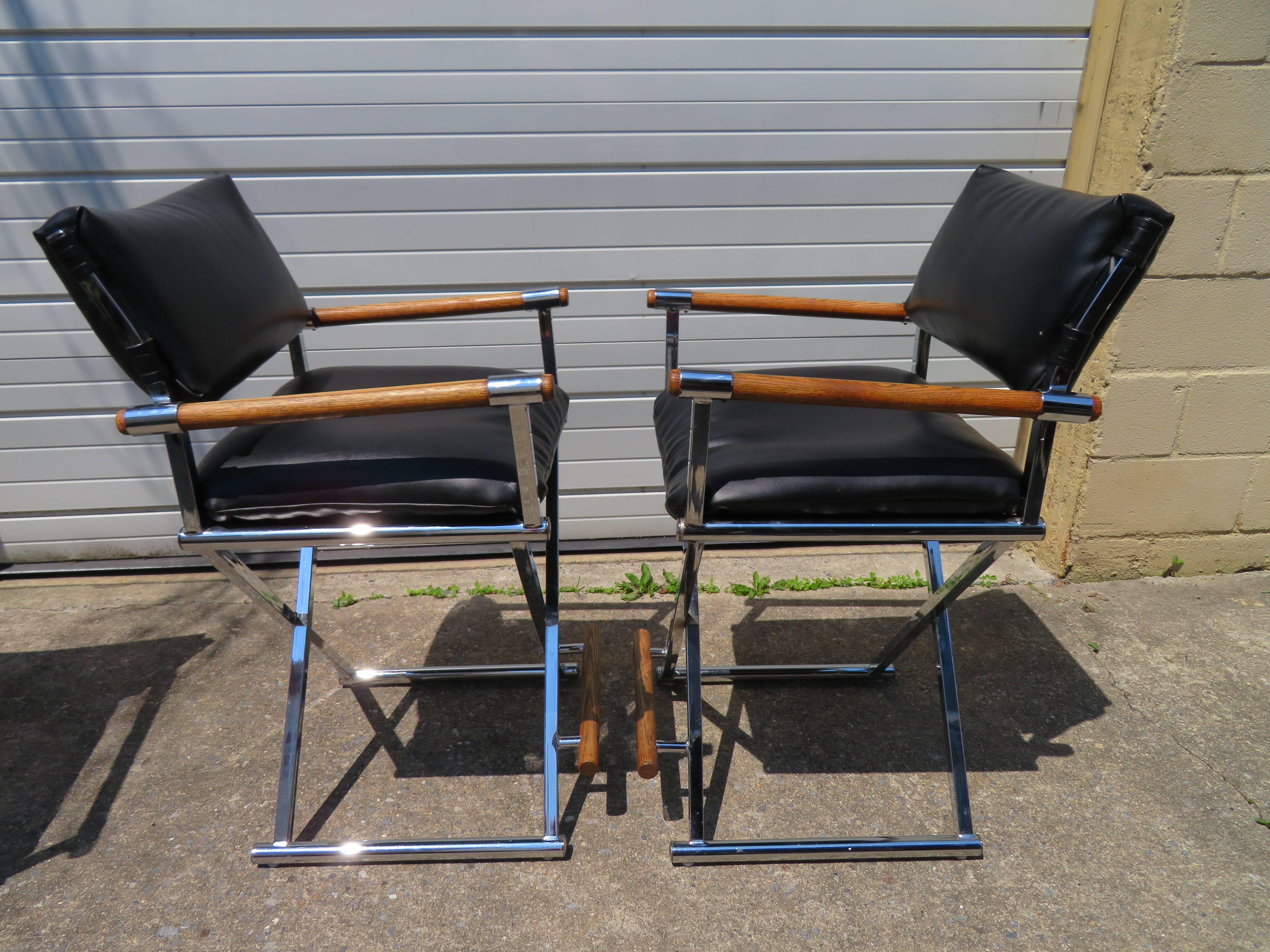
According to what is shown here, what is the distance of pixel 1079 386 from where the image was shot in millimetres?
2326

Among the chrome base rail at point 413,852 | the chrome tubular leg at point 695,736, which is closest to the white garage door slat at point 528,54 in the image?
the chrome tubular leg at point 695,736

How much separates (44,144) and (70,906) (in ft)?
6.47

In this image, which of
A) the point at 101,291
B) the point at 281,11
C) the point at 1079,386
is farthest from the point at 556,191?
the point at 1079,386

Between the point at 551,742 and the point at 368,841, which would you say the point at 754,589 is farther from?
the point at 368,841

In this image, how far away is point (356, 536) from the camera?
4.35ft

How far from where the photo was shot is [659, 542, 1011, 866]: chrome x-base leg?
1469 mm

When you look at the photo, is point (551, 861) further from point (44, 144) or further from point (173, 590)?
point (44, 144)

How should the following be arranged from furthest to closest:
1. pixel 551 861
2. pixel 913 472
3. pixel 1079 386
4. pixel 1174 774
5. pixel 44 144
A: pixel 1079 386 → pixel 44 144 → pixel 1174 774 → pixel 551 861 → pixel 913 472

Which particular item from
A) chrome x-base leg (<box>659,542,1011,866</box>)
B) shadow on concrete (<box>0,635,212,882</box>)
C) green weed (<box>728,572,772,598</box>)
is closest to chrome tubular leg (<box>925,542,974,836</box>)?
chrome x-base leg (<box>659,542,1011,866</box>)

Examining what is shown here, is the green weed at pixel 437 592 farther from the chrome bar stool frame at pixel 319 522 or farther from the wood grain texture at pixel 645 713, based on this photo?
the wood grain texture at pixel 645 713

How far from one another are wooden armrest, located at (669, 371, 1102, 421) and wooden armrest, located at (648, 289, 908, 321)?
0.56m

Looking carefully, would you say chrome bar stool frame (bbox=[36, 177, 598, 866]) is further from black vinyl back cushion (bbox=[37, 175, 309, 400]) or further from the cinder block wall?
the cinder block wall

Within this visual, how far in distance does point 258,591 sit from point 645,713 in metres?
0.80

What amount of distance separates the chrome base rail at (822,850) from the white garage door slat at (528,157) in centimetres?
142
